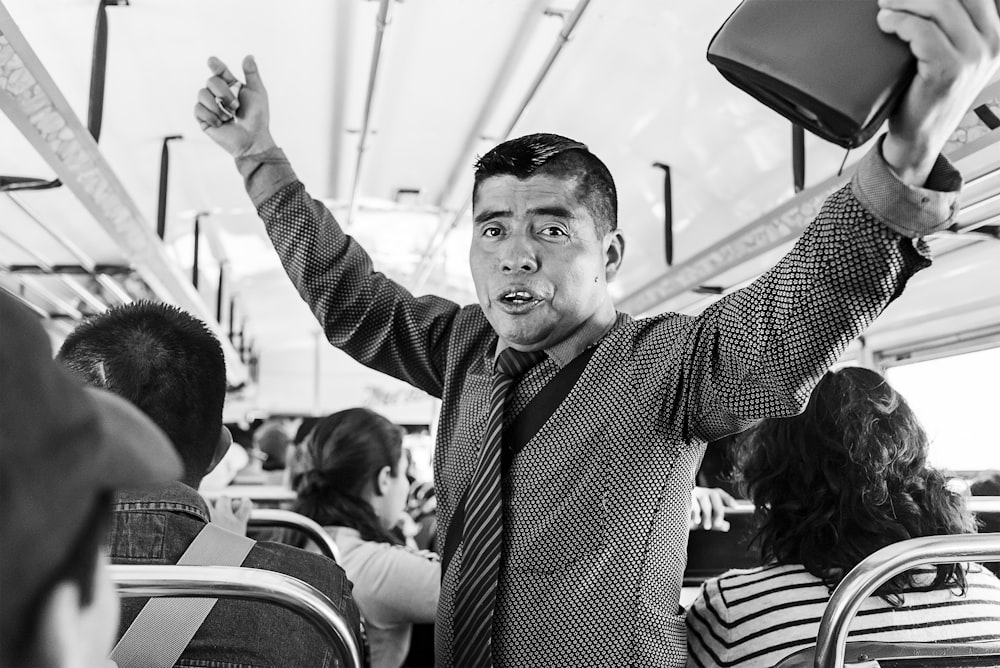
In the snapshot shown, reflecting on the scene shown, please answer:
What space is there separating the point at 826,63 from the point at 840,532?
1.17 meters

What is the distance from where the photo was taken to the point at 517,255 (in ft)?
4.98

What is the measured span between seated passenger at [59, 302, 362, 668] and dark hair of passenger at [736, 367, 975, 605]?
971 millimetres

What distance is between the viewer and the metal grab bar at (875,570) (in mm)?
1268

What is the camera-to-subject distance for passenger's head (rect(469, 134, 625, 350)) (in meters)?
1.50

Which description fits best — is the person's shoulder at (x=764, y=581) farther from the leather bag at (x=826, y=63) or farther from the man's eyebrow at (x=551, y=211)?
the leather bag at (x=826, y=63)

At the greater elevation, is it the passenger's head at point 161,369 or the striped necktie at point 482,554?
the passenger's head at point 161,369

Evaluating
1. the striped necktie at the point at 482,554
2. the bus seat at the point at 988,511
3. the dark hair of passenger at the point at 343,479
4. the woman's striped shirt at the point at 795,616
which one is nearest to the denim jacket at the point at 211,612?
the striped necktie at the point at 482,554

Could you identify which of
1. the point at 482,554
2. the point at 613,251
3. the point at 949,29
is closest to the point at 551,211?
the point at 613,251

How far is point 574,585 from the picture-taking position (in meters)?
1.38

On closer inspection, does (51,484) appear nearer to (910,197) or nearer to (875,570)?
(910,197)

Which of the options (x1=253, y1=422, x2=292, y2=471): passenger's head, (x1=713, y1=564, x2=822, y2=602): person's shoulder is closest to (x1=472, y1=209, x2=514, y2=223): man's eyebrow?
(x1=713, y1=564, x2=822, y2=602): person's shoulder

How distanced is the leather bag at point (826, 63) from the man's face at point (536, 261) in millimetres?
588

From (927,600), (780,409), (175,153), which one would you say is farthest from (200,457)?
(175,153)

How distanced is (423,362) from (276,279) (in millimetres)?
9219
